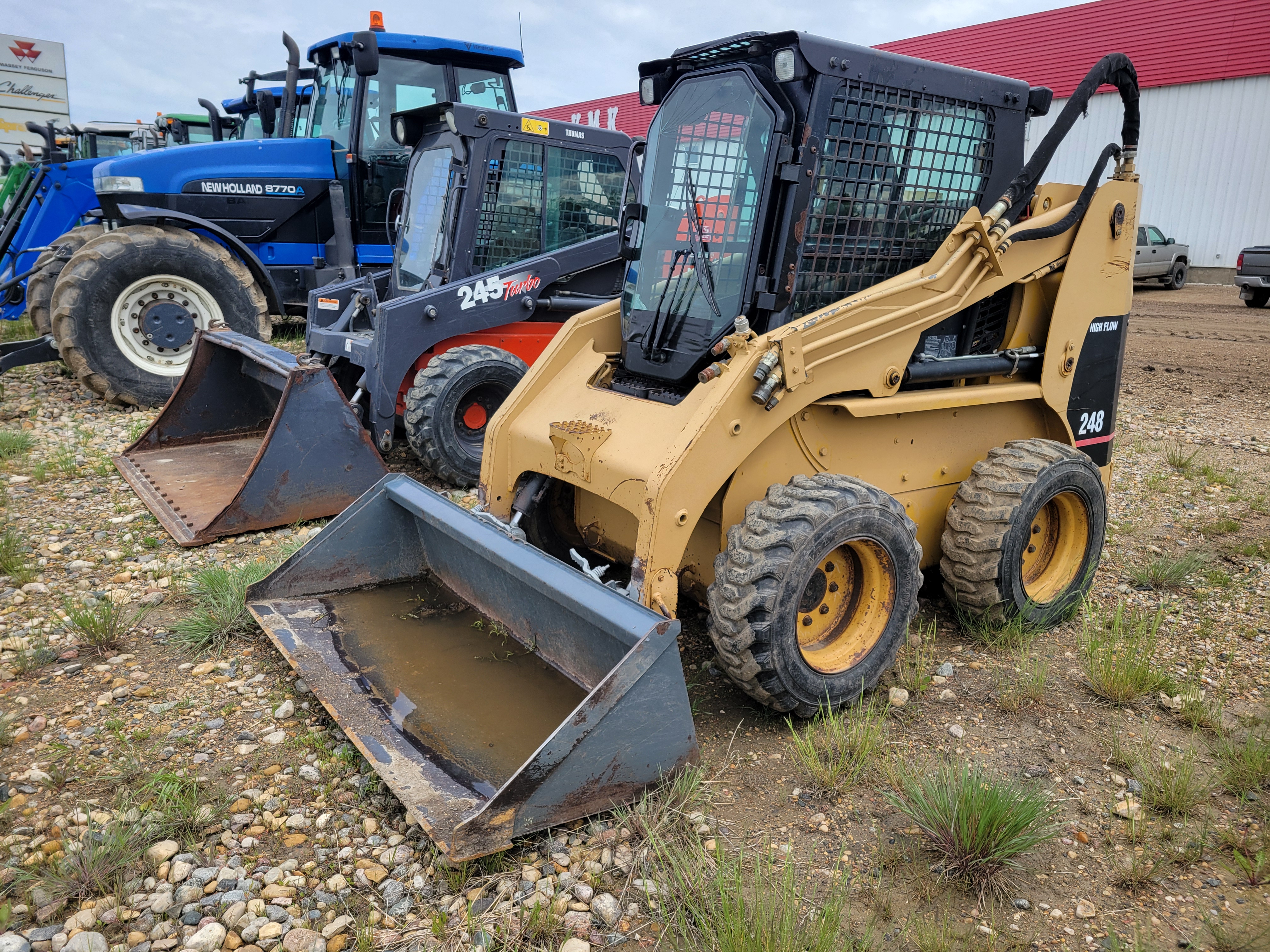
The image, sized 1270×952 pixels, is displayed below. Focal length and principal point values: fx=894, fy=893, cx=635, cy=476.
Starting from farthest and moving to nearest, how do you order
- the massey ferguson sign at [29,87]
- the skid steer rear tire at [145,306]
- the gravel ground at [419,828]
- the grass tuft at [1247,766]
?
the massey ferguson sign at [29,87]
the skid steer rear tire at [145,306]
the grass tuft at [1247,766]
the gravel ground at [419,828]

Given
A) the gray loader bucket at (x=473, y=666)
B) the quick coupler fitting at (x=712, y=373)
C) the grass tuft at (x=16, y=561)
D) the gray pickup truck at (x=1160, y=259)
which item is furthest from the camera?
the gray pickup truck at (x=1160, y=259)

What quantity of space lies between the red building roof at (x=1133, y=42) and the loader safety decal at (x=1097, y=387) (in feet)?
51.8

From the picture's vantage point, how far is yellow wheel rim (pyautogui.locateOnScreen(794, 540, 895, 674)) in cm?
314

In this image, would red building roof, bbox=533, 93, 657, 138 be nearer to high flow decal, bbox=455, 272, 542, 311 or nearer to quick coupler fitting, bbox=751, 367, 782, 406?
high flow decal, bbox=455, 272, 542, 311

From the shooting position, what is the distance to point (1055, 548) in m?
3.99

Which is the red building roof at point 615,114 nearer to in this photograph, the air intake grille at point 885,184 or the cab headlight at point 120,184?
the cab headlight at point 120,184

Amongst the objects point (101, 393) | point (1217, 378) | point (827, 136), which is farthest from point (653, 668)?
point (1217, 378)

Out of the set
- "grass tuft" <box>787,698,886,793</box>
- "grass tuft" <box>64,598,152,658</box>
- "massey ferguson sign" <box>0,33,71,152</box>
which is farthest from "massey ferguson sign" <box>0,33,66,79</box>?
"grass tuft" <box>787,698,886,793</box>

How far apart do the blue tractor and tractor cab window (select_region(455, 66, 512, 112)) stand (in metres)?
0.01

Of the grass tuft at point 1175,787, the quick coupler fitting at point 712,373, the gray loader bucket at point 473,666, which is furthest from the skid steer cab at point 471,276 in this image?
the grass tuft at point 1175,787

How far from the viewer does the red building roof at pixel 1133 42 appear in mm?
17781

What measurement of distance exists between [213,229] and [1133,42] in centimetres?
1976

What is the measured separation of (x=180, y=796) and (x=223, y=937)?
2.02ft

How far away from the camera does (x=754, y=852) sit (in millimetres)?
2508
